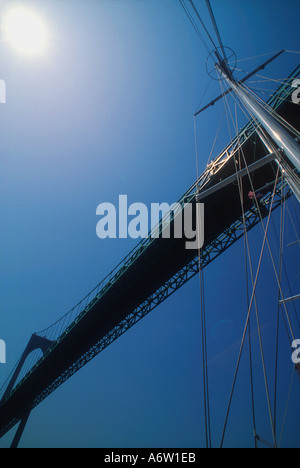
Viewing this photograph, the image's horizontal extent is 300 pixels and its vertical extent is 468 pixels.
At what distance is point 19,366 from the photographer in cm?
2975

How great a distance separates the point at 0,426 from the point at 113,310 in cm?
3029

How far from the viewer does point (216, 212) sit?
9281 millimetres

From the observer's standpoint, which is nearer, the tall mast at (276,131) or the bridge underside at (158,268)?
the tall mast at (276,131)

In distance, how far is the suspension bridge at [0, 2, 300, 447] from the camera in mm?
3729

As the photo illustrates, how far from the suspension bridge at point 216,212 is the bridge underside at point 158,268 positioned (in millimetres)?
34

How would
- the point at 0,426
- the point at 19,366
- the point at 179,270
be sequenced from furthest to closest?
the point at 19,366 → the point at 0,426 → the point at 179,270

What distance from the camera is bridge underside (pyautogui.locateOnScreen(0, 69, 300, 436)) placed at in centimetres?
817

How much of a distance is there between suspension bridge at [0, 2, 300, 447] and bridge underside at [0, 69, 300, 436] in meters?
0.03

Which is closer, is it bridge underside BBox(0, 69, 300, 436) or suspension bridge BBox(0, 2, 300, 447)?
suspension bridge BBox(0, 2, 300, 447)

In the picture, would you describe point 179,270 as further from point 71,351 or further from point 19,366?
point 19,366

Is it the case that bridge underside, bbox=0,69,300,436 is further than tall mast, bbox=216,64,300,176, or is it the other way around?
bridge underside, bbox=0,69,300,436

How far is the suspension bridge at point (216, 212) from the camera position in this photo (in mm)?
3729
